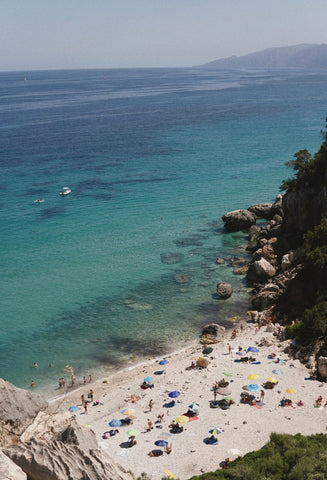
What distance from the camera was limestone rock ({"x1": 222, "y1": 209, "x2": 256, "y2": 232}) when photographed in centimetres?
6178

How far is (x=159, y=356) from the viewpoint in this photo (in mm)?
38031

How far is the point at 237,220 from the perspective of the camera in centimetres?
6172

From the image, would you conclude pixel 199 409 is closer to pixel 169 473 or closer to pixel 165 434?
pixel 165 434

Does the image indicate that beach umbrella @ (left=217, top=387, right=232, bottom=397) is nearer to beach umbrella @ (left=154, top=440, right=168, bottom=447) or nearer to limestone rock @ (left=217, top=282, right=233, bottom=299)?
beach umbrella @ (left=154, top=440, right=168, bottom=447)

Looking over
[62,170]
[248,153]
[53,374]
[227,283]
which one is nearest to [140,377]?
[53,374]

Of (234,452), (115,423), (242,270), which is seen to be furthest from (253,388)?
(242,270)

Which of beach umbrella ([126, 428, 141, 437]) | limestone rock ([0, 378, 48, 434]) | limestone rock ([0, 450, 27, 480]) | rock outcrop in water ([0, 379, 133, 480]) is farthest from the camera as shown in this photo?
beach umbrella ([126, 428, 141, 437])

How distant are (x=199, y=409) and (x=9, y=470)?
59.6 feet

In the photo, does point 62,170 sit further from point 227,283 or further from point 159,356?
point 159,356

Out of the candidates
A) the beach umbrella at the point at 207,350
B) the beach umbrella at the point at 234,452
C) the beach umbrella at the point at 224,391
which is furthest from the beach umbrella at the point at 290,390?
the beach umbrella at the point at 207,350

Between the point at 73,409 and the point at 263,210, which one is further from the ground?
the point at 263,210

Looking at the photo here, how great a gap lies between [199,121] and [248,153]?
1828 inches

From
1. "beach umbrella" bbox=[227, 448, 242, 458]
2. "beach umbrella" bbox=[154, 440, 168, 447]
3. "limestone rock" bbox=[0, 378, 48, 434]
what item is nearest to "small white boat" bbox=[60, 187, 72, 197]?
"beach umbrella" bbox=[154, 440, 168, 447]

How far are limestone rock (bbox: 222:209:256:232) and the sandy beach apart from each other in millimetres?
24547
